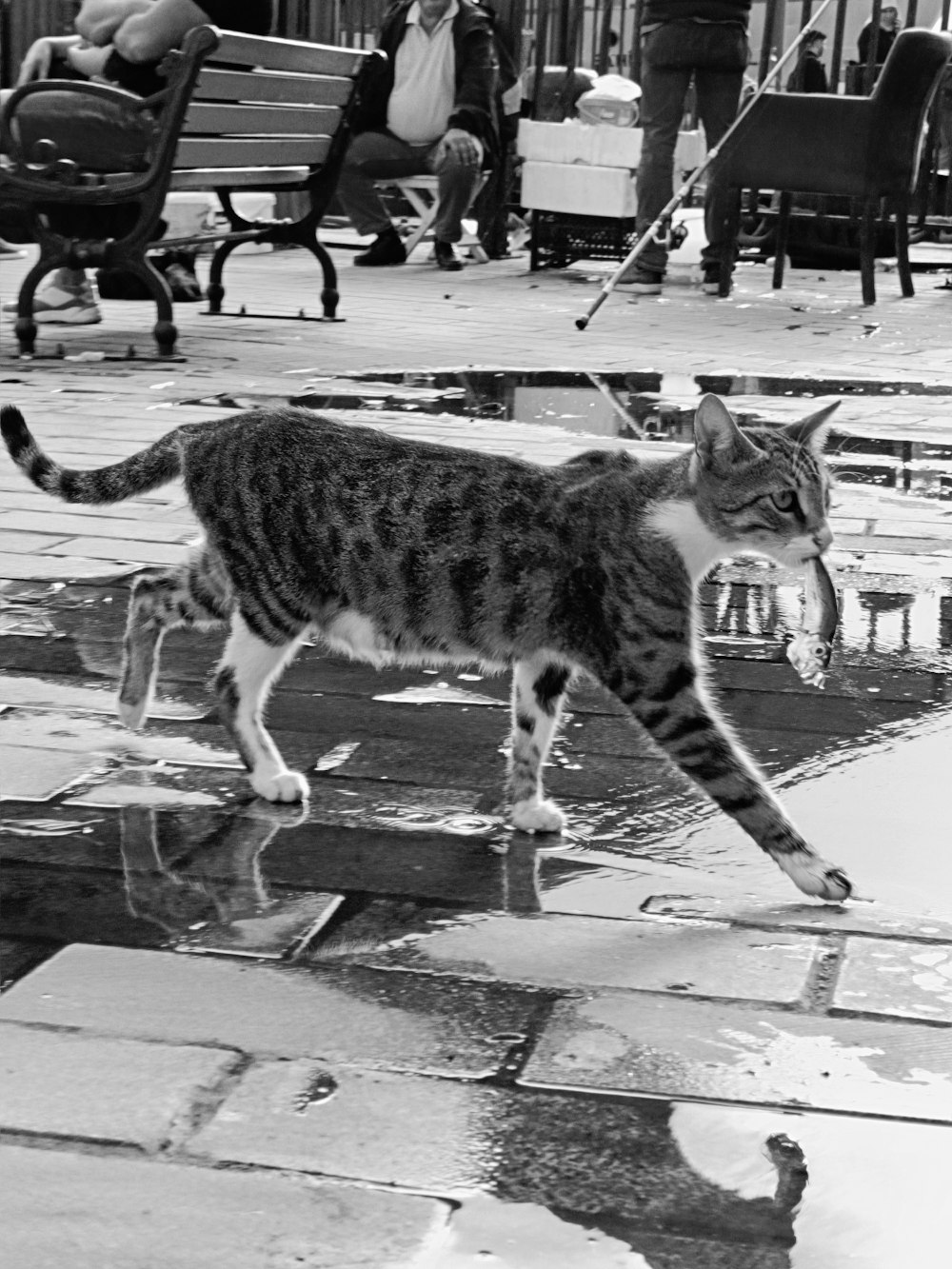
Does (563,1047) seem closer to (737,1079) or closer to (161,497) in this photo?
(737,1079)

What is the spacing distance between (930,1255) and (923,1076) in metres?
0.42

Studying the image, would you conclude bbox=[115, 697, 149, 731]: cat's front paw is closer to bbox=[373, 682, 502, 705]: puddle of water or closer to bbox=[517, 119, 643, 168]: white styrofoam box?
bbox=[373, 682, 502, 705]: puddle of water

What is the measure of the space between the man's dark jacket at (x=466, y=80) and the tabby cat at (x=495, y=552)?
33.0 feet

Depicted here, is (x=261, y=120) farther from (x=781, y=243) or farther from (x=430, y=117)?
(x=781, y=243)

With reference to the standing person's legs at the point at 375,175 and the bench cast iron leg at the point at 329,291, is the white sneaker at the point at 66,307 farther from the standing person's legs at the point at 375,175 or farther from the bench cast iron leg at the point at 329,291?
the standing person's legs at the point at 375,175

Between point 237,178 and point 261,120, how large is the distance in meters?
0.38

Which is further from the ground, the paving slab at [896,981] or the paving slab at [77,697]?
the paving slab at [896,981]

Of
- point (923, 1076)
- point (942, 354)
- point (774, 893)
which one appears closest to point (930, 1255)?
point (923, 1076)

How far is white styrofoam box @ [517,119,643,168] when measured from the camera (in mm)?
12953

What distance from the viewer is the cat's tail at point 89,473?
3.64 metres

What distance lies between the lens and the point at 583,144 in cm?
1299

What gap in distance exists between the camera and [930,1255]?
188 centimetres

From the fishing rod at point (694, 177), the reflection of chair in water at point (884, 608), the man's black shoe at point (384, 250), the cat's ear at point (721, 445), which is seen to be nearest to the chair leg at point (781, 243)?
the fishing rod at point (694, 177)

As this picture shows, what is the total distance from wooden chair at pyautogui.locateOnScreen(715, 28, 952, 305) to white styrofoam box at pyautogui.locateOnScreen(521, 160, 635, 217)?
4.34ft
